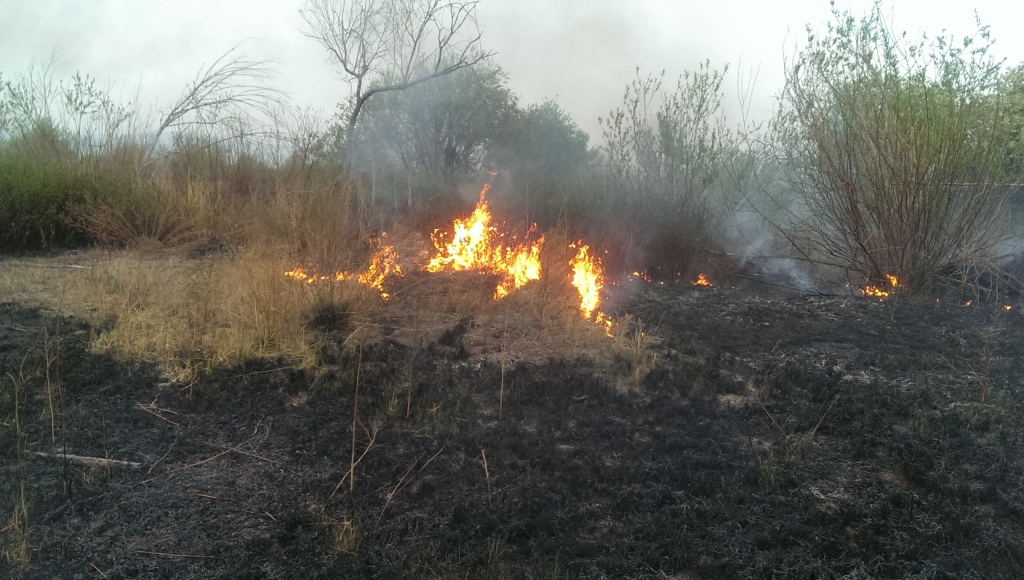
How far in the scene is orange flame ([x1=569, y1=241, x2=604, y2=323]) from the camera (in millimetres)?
5820

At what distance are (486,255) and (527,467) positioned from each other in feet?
12.5

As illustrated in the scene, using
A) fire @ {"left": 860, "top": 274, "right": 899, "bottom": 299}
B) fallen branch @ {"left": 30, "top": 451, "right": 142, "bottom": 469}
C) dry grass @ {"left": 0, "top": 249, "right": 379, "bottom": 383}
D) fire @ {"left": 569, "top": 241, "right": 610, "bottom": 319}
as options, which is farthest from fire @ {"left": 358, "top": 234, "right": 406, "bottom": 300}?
fire @ {"left": 860, "top": 274, "right": 899, "bottom": 299}

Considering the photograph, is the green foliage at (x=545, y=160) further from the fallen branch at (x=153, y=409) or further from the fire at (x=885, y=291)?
the fallen branch at (x=153, y=409)

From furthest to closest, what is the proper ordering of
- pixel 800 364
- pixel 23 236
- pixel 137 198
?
pixel 137 198 < pixel 23 236 < pixel 800 364

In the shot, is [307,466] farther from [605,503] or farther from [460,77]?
[460,77]

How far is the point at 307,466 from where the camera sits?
9.73 ft

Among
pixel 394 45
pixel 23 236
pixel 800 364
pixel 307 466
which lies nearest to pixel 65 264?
pixel 23 236

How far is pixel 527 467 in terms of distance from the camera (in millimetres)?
2951

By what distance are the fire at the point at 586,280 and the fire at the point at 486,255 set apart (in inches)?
14.6

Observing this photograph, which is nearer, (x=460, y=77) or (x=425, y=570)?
(x=425, y=570)

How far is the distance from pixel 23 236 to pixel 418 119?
7.81 metres

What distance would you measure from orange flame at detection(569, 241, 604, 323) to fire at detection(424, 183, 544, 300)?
37 cm

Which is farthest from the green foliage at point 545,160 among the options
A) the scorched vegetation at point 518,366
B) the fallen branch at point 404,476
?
the fallen branch at point 404,476

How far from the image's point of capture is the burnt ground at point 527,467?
7.61 ft
